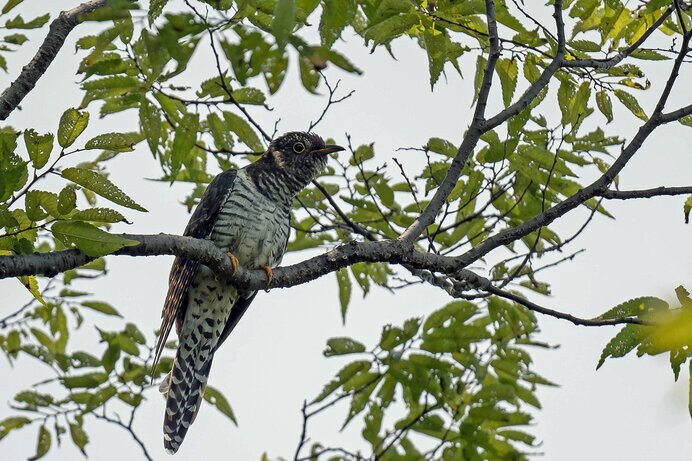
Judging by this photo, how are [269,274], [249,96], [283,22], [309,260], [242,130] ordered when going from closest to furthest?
1. [283,22]
2. [309,260]
3. [242,130]
4. [249,96]
5. [269,274]

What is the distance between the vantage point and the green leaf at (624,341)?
294 centimetres

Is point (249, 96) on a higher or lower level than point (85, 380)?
higher

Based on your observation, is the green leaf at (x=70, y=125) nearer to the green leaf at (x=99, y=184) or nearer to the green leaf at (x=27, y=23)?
the green leaf at (x=99, y=184)

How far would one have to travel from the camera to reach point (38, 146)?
9.14 ft

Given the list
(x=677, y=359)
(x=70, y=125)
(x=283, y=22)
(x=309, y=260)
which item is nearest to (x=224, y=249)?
(x=309, y=260)

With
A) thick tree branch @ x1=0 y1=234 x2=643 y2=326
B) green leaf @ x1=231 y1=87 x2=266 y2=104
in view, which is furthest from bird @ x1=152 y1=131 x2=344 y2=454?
green leaf @ x1=231 y1=87 x2=266 y2=104

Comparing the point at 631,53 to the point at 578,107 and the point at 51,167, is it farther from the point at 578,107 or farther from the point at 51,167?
the point at 51,167

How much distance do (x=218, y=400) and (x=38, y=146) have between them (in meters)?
2.88

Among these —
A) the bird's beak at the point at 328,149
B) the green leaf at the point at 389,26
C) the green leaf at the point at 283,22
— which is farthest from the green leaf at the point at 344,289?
the green leaf at the point at 283,22

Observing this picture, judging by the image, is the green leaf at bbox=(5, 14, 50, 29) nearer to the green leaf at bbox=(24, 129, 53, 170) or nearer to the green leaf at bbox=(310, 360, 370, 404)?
the green leaf at bbox=(24, 129, 53, 170)

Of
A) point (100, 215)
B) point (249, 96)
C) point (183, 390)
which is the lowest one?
point (100, 215)

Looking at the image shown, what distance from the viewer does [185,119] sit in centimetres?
399

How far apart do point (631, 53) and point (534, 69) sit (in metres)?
0.41

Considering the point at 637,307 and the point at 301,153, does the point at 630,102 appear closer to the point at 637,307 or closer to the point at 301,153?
the point at 637,307
